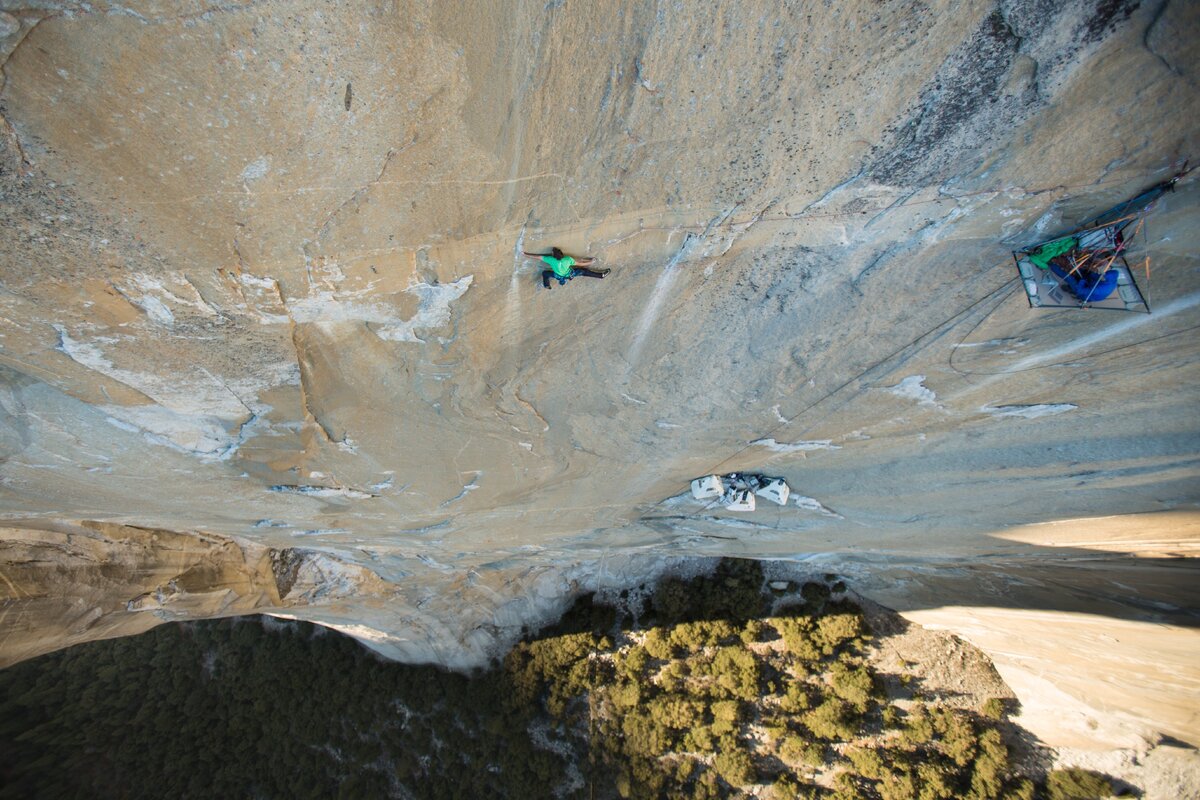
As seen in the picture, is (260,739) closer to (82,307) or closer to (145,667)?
(145,667)

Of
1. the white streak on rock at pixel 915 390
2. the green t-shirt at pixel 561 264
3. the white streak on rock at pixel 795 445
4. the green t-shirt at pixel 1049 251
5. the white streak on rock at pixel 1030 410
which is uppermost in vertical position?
the green t-shirt at pixel 561 264

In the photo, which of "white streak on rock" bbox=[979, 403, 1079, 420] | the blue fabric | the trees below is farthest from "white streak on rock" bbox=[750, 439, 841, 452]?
the trees below

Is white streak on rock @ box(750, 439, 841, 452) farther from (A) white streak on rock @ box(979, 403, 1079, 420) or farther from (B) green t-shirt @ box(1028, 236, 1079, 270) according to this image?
(B) green t-shirt @ box(1028, 236, 1079, 270)

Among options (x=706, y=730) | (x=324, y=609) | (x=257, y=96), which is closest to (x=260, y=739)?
(x=324, y=609)

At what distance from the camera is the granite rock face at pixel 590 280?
159cm

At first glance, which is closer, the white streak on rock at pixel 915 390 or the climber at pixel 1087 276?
the climber at pixel 1087 276

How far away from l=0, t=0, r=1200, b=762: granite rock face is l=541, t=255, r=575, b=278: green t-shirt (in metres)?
0.06

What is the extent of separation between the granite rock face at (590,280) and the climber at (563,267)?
0.19 ft

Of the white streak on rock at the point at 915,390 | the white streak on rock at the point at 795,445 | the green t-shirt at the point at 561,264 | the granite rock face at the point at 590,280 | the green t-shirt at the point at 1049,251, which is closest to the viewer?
the granite rock face at the point at 590,280

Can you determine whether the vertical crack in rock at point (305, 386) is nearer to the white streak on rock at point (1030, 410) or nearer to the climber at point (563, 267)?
the climber at point (563, 267)

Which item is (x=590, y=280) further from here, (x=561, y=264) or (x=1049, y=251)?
(x=1049, y=251)

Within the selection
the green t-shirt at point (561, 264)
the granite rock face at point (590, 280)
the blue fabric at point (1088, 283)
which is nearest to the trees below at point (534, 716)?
the granite rock face at point (590, 280)

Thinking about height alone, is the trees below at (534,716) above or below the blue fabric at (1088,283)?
below

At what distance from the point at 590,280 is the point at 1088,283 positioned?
1924mm
